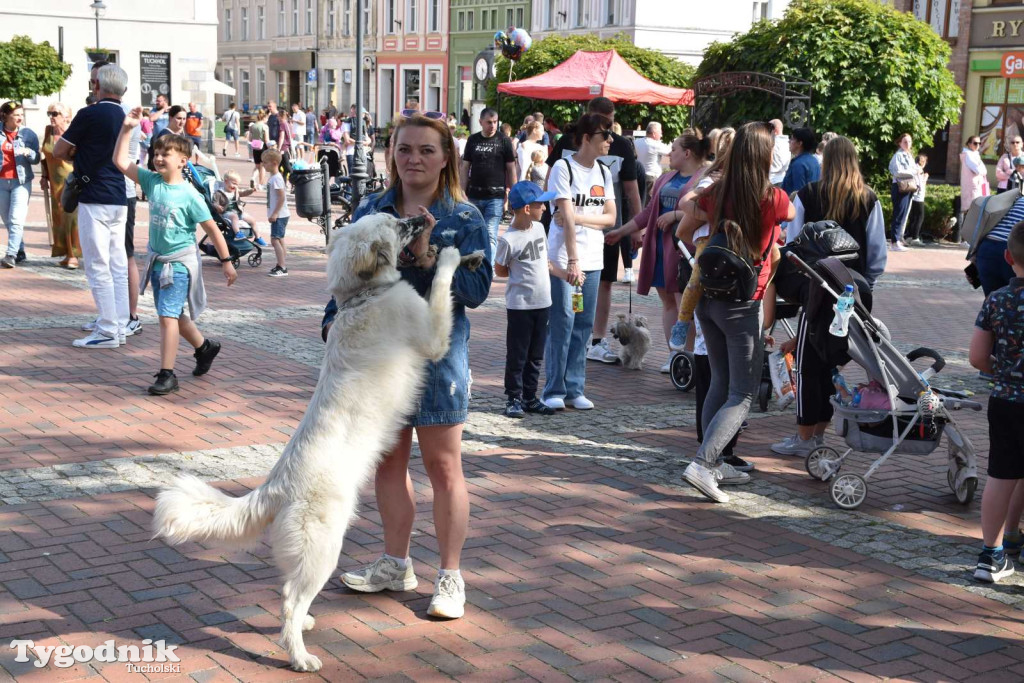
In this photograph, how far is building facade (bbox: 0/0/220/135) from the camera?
40062 millimetres

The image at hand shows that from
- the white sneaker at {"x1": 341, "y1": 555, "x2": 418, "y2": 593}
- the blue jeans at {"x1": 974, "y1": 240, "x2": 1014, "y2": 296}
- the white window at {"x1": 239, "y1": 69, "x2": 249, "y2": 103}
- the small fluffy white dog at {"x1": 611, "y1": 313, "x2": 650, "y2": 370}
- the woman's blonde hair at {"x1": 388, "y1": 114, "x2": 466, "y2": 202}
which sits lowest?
the white sneaker at {"x1": 341, "y1": 555, "x2": 418, "y2": 593}

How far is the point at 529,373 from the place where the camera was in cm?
771

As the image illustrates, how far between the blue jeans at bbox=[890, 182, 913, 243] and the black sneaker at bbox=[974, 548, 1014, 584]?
15.5 metres

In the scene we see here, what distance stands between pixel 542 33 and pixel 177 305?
48492mm

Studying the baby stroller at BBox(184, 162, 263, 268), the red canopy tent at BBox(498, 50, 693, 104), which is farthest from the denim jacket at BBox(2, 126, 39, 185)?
the red canopy tent at BBox(498, 50, 693, 104)

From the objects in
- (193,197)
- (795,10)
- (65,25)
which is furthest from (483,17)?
(193,197)

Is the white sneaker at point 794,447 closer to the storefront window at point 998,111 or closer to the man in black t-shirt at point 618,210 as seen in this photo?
the man in black t-shirt at point 618,210

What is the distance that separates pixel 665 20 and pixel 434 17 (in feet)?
58.8

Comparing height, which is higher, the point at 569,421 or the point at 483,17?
the point at 483,17

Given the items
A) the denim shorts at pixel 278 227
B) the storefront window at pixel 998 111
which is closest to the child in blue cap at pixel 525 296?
the denim shorts at pixel 278 227

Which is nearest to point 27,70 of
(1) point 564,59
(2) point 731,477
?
(1) point 564,59

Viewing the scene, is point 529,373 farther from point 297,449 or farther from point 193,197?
point 297,449

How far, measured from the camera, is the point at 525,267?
295 inches

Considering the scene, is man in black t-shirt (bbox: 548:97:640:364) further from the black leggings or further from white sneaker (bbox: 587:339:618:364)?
the black leggings
